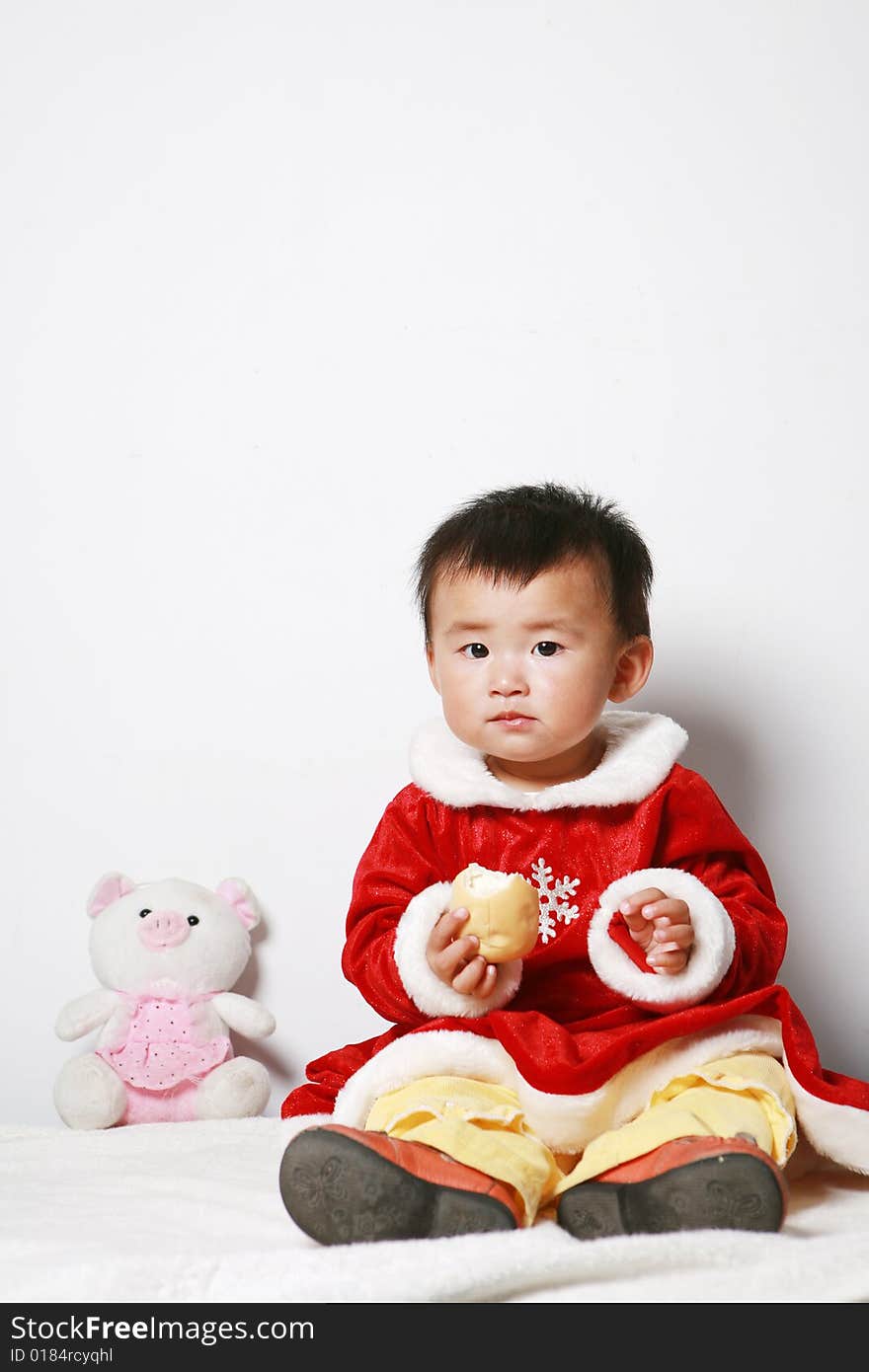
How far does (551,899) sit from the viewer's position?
50.1 inches

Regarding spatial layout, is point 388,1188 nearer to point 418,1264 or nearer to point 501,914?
point 418,1264

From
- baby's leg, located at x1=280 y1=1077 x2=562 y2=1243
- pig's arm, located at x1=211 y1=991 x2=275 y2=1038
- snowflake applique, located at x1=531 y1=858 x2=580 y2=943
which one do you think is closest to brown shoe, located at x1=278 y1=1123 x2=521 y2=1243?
baby's leg, located at x1=280 y1=1077 x2=562 y2=1243

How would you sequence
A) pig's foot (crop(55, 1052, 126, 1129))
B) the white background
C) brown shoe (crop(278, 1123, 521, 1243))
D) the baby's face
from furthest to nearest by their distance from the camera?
the white background
pig's foot (crop(55, 1052, 126, 1129))
the baby's face
brown shoe (crop(278, 1123, 521, 1243))

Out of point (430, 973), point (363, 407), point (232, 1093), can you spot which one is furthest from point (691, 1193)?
point (363, 407)

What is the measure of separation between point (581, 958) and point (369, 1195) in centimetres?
39

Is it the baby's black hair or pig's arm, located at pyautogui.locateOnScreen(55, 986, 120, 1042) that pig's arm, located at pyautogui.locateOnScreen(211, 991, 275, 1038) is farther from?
the baby's black hair

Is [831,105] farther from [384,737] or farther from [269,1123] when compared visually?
[269,1123]

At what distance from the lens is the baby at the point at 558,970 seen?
3.06 feet

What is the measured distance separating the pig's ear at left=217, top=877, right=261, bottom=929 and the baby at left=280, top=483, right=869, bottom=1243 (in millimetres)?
347

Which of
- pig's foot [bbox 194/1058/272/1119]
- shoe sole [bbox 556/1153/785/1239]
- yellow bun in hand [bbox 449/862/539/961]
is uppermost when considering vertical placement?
yellow bun in hand [bbox 449/862/539/961]

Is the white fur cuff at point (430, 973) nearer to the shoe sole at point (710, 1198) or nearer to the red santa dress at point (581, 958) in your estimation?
the red santa dress at point (581, 958)

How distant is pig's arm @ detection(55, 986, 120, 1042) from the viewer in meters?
1.58

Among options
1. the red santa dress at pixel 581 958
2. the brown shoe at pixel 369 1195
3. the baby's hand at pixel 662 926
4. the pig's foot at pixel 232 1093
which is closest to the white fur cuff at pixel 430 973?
the red santa dress at pixel 581 958

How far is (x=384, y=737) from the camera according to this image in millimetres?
1691
